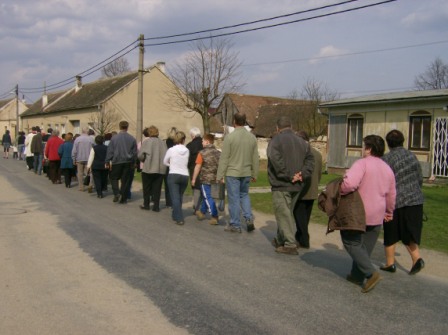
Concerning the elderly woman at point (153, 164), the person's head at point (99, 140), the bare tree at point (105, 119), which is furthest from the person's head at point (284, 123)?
the bare tree at point (105, 119)

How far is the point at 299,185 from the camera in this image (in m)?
6.67

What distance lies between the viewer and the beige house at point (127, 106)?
3812 cm

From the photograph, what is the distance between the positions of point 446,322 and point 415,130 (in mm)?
16269

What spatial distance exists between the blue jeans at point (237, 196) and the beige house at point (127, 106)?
2965cm

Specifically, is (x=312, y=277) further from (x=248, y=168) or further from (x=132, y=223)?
(x=132, y=223)

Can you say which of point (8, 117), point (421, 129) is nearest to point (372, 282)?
point (421, 129)

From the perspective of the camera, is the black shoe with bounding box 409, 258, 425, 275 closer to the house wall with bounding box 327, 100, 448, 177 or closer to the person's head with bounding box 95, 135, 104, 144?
the person's head with bounding box 95, 135, 104, 144

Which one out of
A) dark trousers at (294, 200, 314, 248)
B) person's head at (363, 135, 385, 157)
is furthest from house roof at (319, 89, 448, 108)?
person's head at (363, 135, 385, 157)

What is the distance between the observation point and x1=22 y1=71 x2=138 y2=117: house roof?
39275 mm

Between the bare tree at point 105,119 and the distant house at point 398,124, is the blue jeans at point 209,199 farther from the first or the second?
the bare tree at point 105,119

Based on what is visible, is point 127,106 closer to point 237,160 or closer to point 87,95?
point 87,95

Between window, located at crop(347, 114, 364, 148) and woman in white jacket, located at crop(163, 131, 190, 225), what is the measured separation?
14134 millimetres

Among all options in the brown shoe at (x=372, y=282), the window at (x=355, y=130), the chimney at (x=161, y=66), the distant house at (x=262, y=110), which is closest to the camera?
the brown shoe at (x=372, y=282)

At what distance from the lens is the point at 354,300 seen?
16.0ft
